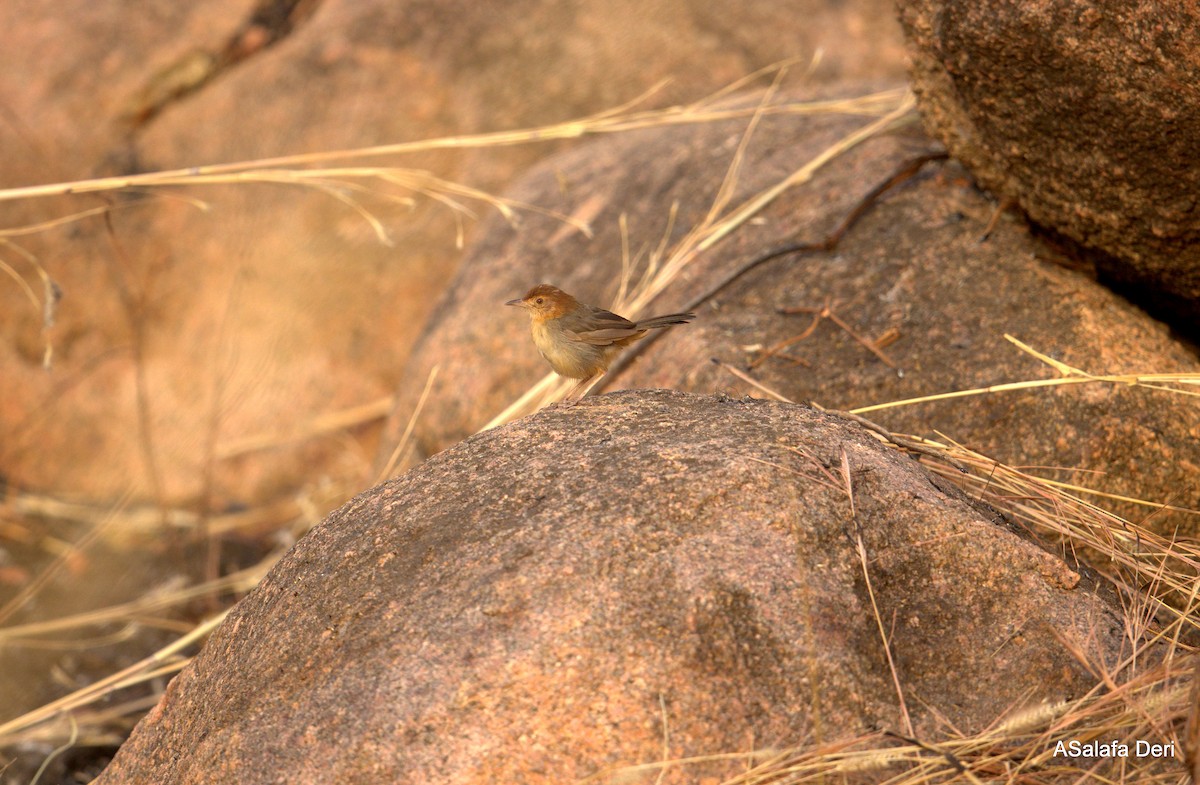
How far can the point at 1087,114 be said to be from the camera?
9.14 feet

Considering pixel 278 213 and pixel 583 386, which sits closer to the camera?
pixel 583 386

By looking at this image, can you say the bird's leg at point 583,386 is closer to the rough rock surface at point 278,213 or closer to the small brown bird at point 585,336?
the small brown bird at point 585,336

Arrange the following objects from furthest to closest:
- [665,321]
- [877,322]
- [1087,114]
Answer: [877,322]
[665,321]
[1087,114]

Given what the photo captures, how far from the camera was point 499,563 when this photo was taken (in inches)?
81.2

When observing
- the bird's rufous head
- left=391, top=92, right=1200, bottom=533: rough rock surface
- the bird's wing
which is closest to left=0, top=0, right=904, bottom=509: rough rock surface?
left=391, top=92, right=1200, bottom=533: rough rock surface

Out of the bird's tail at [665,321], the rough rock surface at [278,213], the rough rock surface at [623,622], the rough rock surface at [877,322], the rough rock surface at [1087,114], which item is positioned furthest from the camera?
the rough rock surface at [278,213]

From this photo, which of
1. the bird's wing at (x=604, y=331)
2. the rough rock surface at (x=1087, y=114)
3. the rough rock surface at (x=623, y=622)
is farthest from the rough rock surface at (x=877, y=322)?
the rough rock surface at (x=623, y=622)

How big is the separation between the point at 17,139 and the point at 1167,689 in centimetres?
589

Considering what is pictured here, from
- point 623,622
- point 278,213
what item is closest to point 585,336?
point 623,622

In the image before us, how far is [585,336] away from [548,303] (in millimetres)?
320

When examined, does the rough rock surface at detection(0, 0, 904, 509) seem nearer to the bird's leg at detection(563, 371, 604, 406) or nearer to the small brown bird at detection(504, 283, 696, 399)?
the bird's leg at detection(563, 371, 604, 406)

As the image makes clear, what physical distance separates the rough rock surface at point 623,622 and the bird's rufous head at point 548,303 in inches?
42.7

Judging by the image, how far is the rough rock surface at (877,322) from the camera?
300 centimetres

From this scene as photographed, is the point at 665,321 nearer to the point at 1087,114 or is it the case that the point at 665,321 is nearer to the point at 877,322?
the point at 877,322
